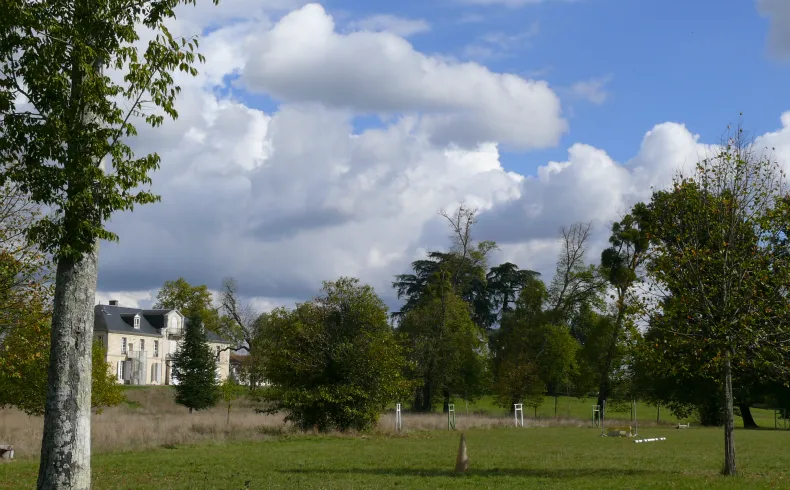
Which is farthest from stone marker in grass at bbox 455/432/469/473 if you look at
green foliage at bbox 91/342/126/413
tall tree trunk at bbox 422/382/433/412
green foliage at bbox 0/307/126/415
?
tall tree trunk at bbox 422/382/433/412

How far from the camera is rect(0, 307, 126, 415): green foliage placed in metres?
22.2

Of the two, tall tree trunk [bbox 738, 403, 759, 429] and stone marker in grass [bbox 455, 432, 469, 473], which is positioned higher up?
stone marker in grass [bbox 455, 432, 469, 473]

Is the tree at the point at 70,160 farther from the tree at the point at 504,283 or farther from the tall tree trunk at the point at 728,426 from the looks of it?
the tree at the point at 504,283

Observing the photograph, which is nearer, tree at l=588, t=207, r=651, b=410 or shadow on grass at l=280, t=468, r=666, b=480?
shadow on grass at l=280, t=468, r=666, b=480

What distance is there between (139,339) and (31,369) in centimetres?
5685

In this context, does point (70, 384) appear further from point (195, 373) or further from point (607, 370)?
point (195, 373)

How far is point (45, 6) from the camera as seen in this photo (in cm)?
1222

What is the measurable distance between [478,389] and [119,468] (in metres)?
46.9

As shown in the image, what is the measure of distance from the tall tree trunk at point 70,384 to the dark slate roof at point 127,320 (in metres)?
75.2

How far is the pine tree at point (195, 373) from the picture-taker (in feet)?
188

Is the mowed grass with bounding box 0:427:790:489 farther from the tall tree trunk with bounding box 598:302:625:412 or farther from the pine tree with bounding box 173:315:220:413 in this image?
the pine tree with bounding box 173:315:220:413

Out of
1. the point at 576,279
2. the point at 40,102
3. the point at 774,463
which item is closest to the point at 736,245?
the point at 774,463

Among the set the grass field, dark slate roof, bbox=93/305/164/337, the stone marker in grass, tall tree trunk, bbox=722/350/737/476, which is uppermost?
dark slate roof, bbox=93/305/164/337

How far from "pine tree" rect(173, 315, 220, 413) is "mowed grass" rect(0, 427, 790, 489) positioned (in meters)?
27.7
